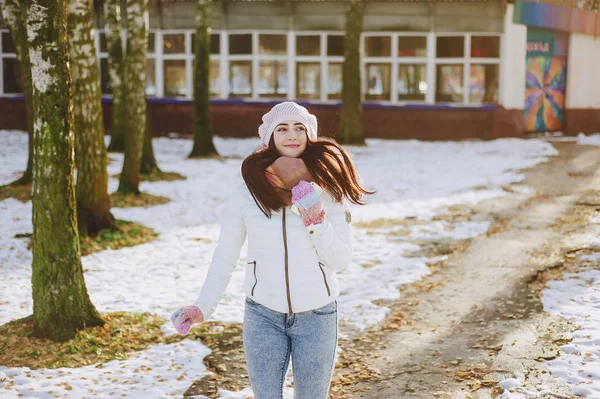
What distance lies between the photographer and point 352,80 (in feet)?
76.2

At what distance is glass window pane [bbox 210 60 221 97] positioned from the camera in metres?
27.6

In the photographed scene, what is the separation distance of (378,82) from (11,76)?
43.3ft

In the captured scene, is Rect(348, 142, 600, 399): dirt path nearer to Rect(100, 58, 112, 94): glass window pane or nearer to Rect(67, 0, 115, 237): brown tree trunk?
Rect(67, 0, 115, 237): brown tree trunk

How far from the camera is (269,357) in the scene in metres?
3.87

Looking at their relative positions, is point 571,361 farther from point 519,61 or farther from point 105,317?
point 519,61

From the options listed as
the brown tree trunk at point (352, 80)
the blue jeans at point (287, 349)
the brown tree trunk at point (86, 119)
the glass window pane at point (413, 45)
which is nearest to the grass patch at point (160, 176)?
the brown tree trunk at point (86, 119)

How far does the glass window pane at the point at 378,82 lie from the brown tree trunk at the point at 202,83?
7961 millimetres

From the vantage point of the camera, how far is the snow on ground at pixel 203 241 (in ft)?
25.9

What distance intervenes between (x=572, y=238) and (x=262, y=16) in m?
18.0

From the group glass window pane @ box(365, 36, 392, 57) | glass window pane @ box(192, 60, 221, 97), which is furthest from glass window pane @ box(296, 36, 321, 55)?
glass window pane @ box(192, 60, 221, 97)

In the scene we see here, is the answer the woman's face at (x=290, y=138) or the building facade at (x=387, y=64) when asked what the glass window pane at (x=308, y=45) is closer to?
the building facade at (x=387, y=64)

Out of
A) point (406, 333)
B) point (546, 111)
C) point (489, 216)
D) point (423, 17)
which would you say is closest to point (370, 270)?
point (406, 333)

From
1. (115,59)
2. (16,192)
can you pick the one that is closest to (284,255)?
(16,192)

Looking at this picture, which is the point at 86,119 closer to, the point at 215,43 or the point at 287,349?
the point at 287,349
